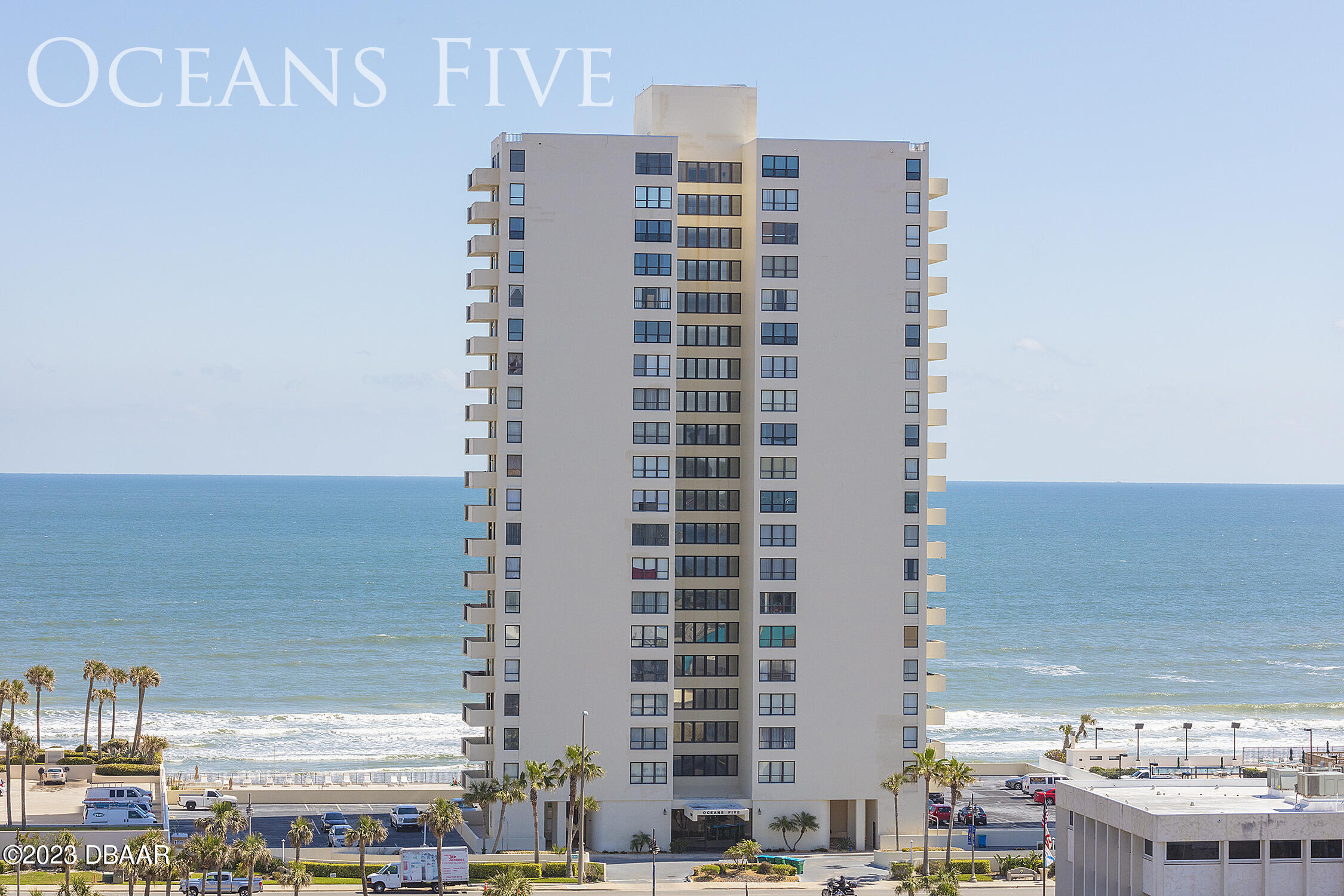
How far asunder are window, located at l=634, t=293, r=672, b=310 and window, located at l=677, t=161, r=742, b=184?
25.1ft

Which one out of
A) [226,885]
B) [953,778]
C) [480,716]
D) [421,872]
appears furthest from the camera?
[480,716]

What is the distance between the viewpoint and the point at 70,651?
171m

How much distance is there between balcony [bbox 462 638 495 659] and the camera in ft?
263

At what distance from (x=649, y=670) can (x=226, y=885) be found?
80.2 ft

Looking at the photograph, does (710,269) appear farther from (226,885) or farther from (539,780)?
(226,885)

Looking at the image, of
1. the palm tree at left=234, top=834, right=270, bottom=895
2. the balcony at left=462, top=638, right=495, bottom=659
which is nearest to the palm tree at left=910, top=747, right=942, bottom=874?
the balcony at left=462, top=638, right=495, bottom=659

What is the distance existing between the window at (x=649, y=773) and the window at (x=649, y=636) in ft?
20.6

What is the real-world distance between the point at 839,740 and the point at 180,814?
121ft

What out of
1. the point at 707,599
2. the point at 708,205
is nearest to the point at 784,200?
the point at 708,205

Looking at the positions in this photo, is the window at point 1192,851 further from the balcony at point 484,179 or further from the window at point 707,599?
the balcony at point 484,179

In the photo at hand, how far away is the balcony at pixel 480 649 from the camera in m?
80.1

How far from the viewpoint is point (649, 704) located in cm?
8031

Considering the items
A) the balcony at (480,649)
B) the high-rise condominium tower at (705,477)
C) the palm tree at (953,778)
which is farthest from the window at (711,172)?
the palm tree at (953,778)

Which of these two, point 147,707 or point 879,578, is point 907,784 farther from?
point 147,707
